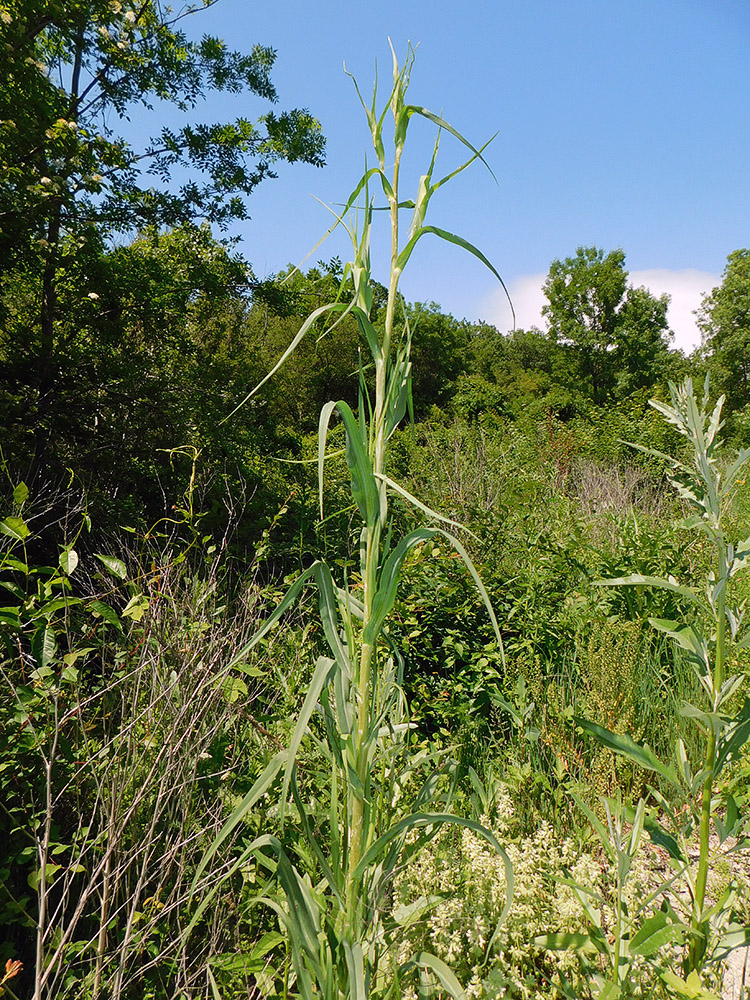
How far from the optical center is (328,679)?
0.84 m

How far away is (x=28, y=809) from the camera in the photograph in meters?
1.67

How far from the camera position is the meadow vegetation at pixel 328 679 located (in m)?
0.99

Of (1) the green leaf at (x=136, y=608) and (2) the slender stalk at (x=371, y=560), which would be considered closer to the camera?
(2) the slender stalk at (x=371, y=560)

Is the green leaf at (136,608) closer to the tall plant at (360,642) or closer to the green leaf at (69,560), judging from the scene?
the green leaf at (69,560)

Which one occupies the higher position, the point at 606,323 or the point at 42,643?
the point at 606,323

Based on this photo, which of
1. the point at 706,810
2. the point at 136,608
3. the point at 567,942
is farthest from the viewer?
the point at 136,608

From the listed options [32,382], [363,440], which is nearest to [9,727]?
[363,440]

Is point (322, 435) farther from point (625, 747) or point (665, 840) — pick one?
point (665, 840)

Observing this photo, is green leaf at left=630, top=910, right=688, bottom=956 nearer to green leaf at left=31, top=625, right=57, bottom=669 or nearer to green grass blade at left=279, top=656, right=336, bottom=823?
green grass blade at left=279, top=656, right=336, bottom=823

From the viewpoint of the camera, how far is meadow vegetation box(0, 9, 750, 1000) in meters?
0.99

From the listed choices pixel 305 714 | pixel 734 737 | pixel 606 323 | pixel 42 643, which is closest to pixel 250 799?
pixel 305 714

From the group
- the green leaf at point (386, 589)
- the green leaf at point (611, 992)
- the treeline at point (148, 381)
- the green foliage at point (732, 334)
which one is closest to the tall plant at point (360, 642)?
the green leaf at point (386, 589)

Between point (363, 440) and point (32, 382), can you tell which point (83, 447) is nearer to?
point (32, 382)

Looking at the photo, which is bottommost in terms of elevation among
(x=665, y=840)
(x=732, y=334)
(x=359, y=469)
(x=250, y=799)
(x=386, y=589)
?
(x=665, y=840)
